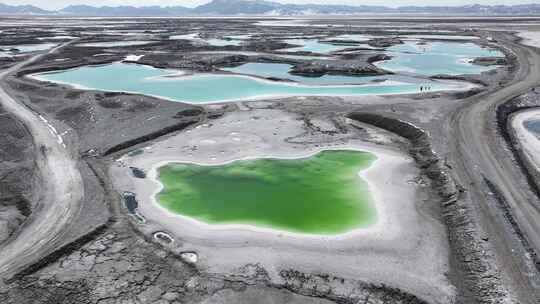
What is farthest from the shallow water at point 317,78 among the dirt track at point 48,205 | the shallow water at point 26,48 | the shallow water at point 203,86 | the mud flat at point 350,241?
the shallow water at point 26,48

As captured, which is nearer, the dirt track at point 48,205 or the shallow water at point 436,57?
the dirt track at point 48,205

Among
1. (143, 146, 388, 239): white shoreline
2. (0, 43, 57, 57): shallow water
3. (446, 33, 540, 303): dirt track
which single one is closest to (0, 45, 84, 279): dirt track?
(143, 146, 388, 239): white shoreline

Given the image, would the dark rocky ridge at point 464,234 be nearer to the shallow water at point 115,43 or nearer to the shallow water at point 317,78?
the shallow water at point 317,78

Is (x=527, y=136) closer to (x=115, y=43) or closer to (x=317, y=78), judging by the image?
(x=317, y=78)

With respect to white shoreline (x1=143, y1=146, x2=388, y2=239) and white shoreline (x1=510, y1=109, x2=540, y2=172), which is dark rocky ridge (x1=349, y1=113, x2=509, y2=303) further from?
white shoreline (x1=510, y1=109, x2=540, y2=172)

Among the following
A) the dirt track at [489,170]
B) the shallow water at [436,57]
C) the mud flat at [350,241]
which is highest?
the shallow water at [436,57]

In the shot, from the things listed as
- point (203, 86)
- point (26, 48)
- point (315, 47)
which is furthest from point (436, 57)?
point (26, 48)

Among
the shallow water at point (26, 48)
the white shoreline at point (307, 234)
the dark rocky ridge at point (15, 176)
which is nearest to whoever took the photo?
the white shoreline at point (307, 234)
